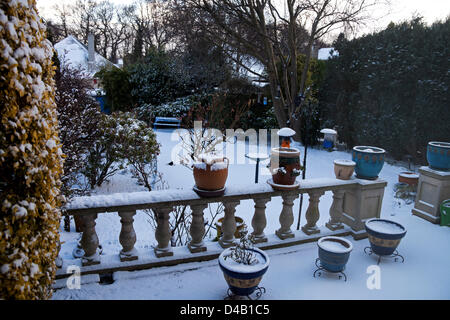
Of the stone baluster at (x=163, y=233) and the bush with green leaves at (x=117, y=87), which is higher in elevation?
the bush with green leaves at (x=117, y=87)

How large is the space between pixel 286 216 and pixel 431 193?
257cm

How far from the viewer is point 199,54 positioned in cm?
1218

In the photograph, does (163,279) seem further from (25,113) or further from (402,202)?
(402,202)

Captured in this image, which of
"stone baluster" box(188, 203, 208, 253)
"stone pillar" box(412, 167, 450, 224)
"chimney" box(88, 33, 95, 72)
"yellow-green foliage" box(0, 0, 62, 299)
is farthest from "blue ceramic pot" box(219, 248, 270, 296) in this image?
"chimney" box(88, 33, 95, 72)

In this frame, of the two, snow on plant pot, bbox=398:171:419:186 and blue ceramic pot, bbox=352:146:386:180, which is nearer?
blue ceramic pot, bbox=352:146:386:180

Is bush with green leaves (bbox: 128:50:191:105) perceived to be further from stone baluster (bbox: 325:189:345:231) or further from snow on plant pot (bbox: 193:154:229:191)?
snow on plant pot (bbox: 193:154:229:191)

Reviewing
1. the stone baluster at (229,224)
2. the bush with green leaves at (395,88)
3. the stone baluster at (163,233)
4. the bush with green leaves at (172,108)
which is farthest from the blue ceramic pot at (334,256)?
the bush with green leaves at (172,108)

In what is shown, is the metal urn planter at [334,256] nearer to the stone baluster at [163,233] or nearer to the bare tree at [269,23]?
the stone baluster at [163,233]

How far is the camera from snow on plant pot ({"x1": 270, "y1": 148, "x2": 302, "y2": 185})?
329 centimetres

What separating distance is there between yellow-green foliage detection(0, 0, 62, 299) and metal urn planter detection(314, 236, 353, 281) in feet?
7.65

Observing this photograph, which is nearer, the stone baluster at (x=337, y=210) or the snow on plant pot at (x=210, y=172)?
the snow on plant pot at (x=210, y=172)

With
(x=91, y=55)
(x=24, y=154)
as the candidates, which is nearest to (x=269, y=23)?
(x=24, y=154)

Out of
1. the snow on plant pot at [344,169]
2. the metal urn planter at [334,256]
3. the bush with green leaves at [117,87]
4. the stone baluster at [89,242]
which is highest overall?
the bush with green leaves at [117,87]

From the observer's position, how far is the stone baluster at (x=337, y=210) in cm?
382
